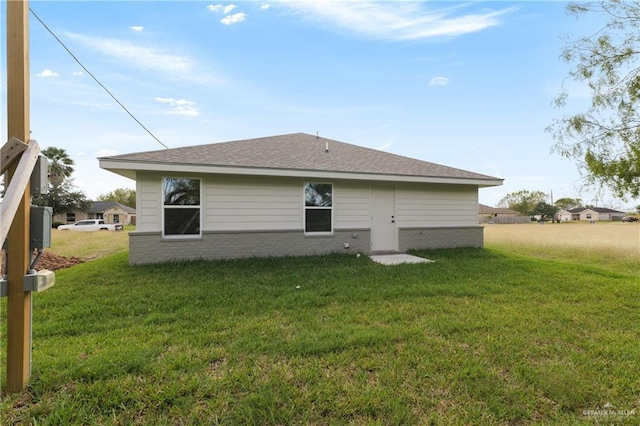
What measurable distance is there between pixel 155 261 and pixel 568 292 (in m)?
9.26

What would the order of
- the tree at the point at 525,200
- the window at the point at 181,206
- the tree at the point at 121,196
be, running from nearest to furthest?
1. the window at the point at 181,206
2. the tree at the point at 121,196
3. the tree at the point at 525,200

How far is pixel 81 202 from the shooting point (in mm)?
40750

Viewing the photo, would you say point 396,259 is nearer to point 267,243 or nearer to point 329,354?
point 267,243

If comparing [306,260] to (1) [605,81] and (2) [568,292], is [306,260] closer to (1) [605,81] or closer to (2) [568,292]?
(2) [568,292]

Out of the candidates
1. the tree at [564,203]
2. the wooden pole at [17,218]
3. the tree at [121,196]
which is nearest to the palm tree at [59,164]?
the tree at [121,196]

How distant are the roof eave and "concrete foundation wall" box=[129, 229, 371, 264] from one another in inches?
66.9

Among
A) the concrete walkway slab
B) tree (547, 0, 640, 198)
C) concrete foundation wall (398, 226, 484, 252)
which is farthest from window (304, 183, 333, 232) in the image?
tree (547, 0, 640, 198)

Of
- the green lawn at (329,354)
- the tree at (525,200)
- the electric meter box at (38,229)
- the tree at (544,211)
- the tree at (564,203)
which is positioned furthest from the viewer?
the tree at (564,203)

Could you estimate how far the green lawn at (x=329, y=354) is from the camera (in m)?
2.21

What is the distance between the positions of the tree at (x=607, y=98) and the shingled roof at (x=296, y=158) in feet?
9.15

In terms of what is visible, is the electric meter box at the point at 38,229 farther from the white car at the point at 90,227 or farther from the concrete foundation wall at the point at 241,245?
the white car at the point at 90,227

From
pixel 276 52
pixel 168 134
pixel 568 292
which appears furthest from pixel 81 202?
pixel 568 292

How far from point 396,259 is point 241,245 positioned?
4.54 metres

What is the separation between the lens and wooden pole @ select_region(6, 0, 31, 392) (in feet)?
7.35
